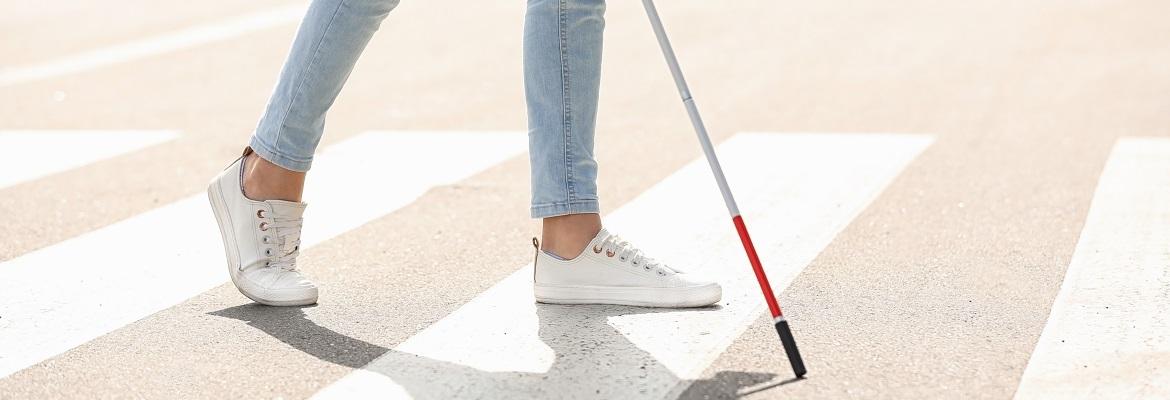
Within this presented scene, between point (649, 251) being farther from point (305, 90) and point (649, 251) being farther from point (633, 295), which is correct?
point (305, 90)

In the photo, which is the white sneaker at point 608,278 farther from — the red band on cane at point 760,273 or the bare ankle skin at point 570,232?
the red band on cane at point 760,273

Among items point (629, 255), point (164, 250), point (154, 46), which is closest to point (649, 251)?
point (629, 255)

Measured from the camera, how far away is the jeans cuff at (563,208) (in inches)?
125

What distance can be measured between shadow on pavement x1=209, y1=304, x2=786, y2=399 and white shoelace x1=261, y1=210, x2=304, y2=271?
0.51ft

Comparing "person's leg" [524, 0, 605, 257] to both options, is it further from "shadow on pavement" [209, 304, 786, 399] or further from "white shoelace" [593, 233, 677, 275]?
"shadow on pavement" [209, 304, 786, 399]

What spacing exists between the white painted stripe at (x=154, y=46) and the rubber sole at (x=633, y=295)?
4.72 m

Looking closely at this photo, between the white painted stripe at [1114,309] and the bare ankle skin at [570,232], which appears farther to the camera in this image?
the bare ankle skin at [570,232]

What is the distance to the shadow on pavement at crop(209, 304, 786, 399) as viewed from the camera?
2.66 m

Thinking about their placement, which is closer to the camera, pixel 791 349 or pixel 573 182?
pixel 791 349

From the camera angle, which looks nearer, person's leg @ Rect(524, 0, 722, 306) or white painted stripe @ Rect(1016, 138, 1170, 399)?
white painted stripe @ Rect(1016, 138, 1170, 399)

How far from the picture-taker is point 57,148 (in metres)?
5.48

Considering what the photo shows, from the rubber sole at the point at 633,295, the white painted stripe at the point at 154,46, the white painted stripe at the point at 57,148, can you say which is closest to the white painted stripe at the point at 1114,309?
the rubber sole at the point at 633,295

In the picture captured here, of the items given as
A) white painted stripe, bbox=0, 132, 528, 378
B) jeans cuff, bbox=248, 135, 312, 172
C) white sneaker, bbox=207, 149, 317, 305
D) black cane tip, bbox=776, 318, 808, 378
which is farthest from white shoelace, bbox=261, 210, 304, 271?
black cane tip, bbox=776, 318, 808, 378

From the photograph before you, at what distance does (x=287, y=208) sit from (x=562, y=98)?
664 mm
